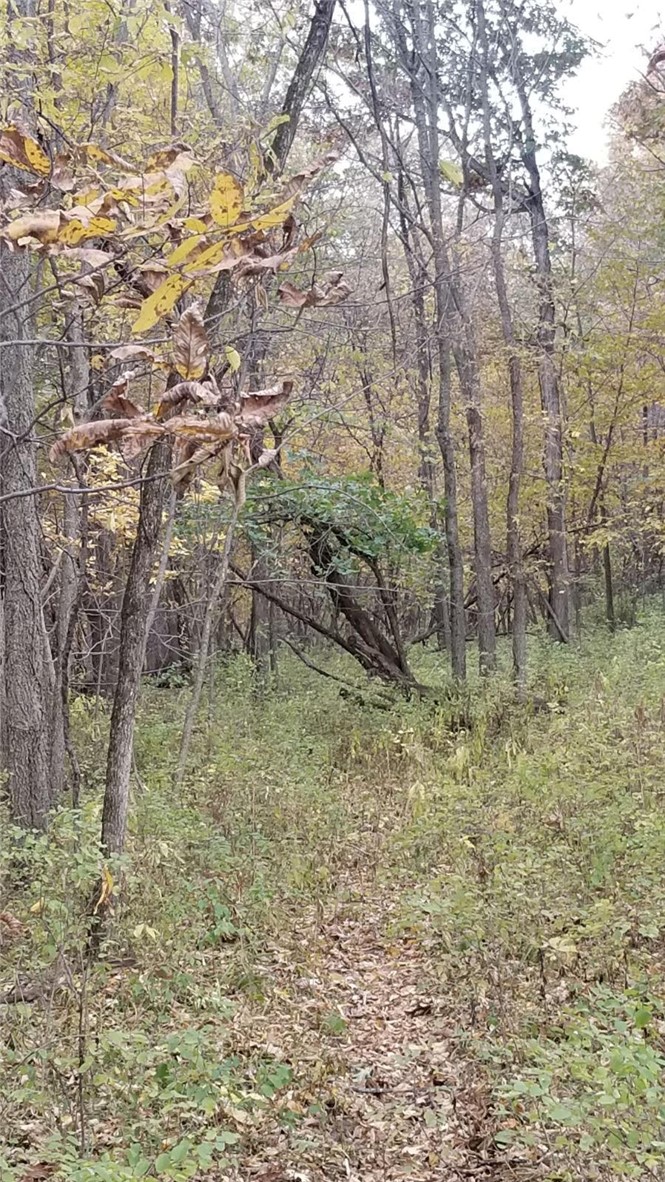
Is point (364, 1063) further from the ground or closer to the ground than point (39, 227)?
closer to the ground

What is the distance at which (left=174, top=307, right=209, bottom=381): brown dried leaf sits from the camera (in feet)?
5.05

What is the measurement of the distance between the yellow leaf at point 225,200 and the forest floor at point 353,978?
2.56 m

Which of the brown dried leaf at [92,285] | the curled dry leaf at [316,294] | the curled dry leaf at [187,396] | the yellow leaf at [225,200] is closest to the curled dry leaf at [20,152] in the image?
the brown dried leaf at [92,285]

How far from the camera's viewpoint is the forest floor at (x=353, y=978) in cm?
310

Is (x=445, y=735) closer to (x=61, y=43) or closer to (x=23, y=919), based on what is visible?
(x=23, y=919)

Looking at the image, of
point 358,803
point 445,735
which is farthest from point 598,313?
point 358,803

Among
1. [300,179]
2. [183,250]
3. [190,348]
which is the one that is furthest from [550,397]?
[183,250]

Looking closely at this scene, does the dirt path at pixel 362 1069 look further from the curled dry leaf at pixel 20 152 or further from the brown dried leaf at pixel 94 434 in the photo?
the curled dry leaf at pixel 20 152

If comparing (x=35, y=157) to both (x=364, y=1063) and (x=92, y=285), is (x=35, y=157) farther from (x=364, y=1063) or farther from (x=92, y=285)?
(x=364, y=1063)

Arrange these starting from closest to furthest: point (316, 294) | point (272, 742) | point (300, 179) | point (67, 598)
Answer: point (300, 179) → point (316, 294) → point (67, 598) → point (272, 742)

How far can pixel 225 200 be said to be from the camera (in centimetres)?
145

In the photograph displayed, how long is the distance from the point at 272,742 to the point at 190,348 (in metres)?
7.33

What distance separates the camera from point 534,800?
20.5 ft

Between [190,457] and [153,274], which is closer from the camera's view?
[190,457]
